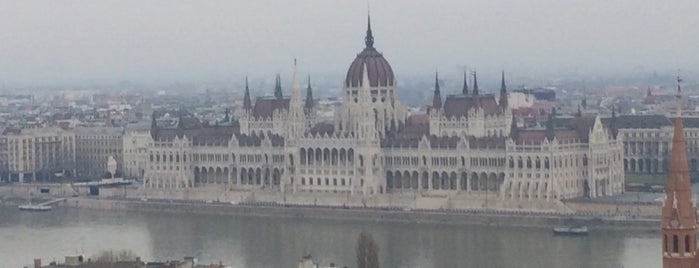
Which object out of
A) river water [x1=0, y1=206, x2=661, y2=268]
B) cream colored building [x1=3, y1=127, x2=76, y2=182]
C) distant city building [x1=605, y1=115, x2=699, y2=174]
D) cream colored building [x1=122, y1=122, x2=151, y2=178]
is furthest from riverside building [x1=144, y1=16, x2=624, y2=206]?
cream colored building [x1=3, y1=127, x2=76, y2=182]

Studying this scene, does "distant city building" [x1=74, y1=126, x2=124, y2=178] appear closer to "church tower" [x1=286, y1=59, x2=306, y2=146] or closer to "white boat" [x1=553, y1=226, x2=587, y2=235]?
"church tower" [x1=286, y1=59, x2=306, y2=146]

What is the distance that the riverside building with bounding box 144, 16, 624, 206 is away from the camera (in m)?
52.7

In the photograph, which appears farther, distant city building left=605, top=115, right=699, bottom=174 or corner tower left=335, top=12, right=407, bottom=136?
distant city building left=605, top=115, right=699, bottom=174

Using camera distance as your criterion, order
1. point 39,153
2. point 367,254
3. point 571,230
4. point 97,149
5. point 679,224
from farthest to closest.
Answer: point 97,149 → point 39,153 → point 571,230 → point 367,254 → point 679,224

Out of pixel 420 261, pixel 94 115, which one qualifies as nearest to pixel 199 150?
pixel 420 261

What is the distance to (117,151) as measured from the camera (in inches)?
2712

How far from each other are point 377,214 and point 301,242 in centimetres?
731

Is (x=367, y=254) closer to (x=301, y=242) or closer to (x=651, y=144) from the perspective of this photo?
(x=301, y=242)

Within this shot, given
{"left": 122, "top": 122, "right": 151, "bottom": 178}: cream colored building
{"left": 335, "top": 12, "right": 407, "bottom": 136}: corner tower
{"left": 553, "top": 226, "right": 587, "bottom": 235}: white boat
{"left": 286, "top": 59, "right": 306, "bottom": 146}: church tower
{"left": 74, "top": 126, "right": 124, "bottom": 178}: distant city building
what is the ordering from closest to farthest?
{"left": 553, "top": 226, "right": 587, "bottom": 235}: white boat
{"left": 335, "top": 12, "right": 407, "bottom": 136}: corner tower
{"left": 286, "top": 59, "right": 306, "bottom": 146}: church tower
{"left": 122, "top": 122, "right": 151, "bottom": 178}: cream colored building
{"left": 74, "top": 126, "right": 124, "bottom": 178}: distant city building

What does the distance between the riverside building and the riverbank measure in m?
1.72

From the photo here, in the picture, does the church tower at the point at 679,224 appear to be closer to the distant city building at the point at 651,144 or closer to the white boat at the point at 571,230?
the white boat at the point at 571,230

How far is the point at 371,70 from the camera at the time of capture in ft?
190

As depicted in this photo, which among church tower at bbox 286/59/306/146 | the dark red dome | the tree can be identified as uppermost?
the dark red dome

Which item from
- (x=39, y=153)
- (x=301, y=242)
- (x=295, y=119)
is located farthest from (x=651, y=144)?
(x=39, y=153)
